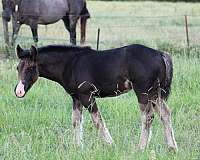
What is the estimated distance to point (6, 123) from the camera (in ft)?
25.3

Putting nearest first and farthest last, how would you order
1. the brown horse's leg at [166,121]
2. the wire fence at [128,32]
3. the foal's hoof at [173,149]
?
the foal's hoof at [173,149], the brown horse's leg at [166,121], the wire fence at [128,32]

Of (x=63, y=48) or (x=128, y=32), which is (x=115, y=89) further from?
(x=128, y=32)

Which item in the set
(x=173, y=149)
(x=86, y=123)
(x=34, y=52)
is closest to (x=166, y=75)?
(x=173, y=149)

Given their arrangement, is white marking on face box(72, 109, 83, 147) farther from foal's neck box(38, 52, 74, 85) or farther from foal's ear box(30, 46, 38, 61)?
foal's ear box(30, 46, 38, 61)

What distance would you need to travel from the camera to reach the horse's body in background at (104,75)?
6555 mm

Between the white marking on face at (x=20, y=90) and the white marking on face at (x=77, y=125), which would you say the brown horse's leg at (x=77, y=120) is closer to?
the white marking on face at (x=77, y=125)

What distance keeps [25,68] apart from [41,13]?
34.4ft

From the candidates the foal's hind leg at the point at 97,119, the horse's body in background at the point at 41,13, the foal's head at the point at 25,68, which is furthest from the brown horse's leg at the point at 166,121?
the horse's body in background at the point at 41,13

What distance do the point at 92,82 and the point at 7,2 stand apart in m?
9.51

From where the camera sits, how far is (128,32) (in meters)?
22.0

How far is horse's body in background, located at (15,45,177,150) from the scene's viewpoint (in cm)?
655

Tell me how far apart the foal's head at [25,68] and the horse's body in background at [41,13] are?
849 cm

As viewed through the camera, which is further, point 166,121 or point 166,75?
point 166,75

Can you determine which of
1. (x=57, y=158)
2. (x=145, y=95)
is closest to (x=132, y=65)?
(x=145, y=95)
